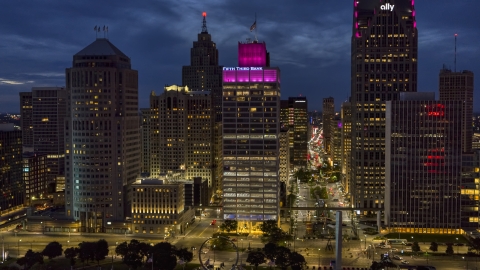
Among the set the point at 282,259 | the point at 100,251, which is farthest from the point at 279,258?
the point at 100,251

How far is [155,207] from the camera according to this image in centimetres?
18238

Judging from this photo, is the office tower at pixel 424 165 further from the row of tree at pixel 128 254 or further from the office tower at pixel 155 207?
the row of tree at pixel 128 254

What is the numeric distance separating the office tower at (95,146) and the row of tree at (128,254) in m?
42.0

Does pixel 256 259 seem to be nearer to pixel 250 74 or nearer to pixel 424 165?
pixel 250 74

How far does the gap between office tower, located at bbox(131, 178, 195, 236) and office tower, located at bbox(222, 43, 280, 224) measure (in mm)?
16805

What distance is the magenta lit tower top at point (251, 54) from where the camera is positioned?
184 meters

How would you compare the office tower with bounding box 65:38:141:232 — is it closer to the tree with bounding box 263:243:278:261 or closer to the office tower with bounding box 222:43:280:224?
the office tower with bounding box 222:43:280:224

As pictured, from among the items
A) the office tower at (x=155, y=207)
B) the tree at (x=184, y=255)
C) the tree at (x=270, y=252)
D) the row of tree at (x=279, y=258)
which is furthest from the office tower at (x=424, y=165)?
the tree at (x=184, y=255)

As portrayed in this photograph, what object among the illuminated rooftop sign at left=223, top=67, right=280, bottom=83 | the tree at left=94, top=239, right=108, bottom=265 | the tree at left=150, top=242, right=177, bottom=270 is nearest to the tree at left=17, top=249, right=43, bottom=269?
the tree at left=94, top=239, right=108, bottom=265

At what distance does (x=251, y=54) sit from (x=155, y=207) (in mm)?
60729

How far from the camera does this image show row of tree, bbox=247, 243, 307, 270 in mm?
132250

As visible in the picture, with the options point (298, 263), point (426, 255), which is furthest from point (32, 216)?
point (426, 255)

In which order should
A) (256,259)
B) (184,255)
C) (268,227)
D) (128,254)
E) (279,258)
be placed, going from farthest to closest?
(268,227), (184,255), (128,254), (256,259), (279,258)

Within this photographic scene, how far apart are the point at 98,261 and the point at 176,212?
41.4m
